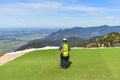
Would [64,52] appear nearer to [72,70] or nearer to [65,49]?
[65,49]

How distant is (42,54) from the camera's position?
3594cm

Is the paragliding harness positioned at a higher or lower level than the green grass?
higher

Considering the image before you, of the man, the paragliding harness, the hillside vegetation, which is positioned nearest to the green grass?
the paragliding harness

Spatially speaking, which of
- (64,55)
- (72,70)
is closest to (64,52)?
(64,55)

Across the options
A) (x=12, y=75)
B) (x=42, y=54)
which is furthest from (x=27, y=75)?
(x=42, y=54)

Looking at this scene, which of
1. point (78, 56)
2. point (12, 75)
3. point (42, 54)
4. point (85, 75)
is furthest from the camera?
point (42, 54)

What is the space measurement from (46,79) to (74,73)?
109 inches

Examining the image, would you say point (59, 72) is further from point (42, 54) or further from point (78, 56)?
point (42, 54)

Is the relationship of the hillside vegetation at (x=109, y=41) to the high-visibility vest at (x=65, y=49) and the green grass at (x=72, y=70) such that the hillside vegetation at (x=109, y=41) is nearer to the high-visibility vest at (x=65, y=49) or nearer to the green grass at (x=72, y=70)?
the green grass at (x=72, y=70)

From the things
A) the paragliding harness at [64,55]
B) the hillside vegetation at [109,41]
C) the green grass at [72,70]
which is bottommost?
the hillside vegetation at [109,41]

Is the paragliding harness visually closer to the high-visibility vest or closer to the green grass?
the high-visibility vest

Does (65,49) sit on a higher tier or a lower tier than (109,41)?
higher

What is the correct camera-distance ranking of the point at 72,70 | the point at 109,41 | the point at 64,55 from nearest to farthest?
1. the point at 72,70
2. the point at 64,55
3. the point at 109,41

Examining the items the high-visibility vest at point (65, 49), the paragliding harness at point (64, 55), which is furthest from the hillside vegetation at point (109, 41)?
the high-visibility vest at point (65, 49)
